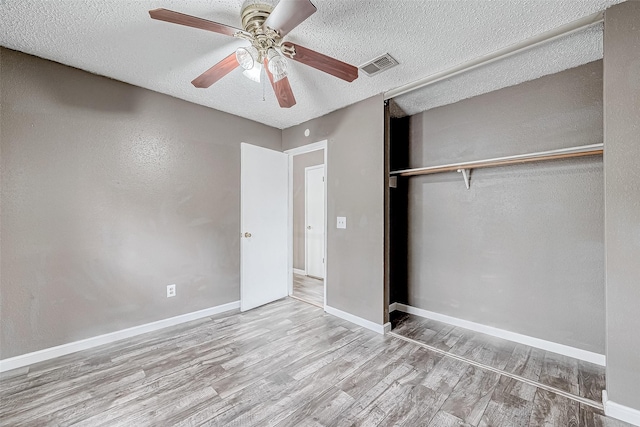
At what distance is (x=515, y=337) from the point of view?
262 centimetres

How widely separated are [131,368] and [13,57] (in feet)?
8.64

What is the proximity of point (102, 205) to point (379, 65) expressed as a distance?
2.82 meters

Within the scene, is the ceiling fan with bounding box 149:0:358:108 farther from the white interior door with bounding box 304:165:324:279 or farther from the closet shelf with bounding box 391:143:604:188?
the white interior door with bounding box 304:165:324:279

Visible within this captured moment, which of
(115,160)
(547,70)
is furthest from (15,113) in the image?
(547,70)

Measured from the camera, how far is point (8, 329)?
2107 mm

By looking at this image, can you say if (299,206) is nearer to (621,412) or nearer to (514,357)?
(514,357)

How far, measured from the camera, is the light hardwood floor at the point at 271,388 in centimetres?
166

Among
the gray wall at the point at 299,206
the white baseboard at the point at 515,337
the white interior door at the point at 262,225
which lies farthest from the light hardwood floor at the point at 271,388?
the gray wall at the point at 299,206

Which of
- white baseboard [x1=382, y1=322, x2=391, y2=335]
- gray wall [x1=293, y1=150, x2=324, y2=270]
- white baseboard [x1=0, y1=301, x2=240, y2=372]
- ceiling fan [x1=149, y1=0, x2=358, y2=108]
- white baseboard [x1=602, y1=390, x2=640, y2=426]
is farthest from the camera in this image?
gray wall [x1=293, y1=150, x2=324, y2=270]

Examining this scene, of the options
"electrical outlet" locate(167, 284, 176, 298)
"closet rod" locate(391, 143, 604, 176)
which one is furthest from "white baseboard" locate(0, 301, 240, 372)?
"closet rod" locate(391, 143, 604, 176)

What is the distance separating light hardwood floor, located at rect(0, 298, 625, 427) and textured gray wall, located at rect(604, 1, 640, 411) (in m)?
0.38

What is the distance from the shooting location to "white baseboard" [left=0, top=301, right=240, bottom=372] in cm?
214

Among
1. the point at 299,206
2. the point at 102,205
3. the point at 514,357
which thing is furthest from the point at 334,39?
the point at 299,206

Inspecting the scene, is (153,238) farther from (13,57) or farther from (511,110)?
(511,110)
